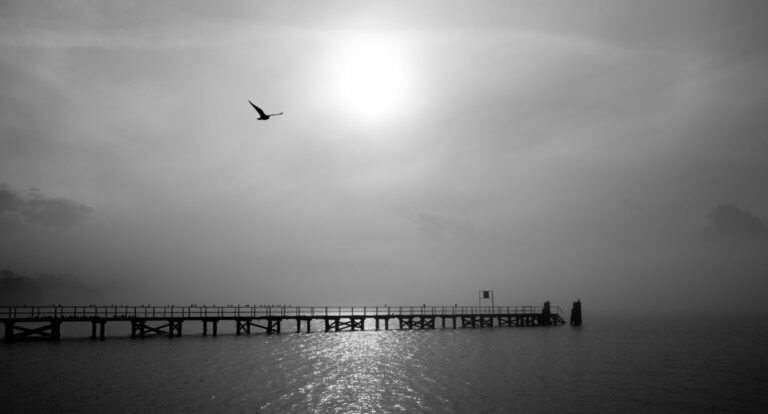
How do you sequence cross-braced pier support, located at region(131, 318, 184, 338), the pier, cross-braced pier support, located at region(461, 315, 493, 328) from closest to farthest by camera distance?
the pier, cross-braced pier support, located at region(131, 318, 184, 338), cross-braced pier support, located at region(461, 315, 493, 328)

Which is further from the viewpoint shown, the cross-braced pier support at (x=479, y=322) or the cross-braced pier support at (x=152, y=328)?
the cross-braced pier support at (x=479, y=322)

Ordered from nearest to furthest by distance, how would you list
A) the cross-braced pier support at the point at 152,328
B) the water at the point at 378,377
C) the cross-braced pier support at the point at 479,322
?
the water at the point at 378,377
the cross-braced pier support at the point at 152,328
the cross-braced pier support at the point at 479,322

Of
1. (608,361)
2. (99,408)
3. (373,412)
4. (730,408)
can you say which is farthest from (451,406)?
(608,361)

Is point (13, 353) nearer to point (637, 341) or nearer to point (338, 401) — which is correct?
point (338, 401)

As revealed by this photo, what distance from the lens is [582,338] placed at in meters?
64.1

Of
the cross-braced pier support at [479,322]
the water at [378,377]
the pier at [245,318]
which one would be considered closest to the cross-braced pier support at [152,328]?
the pier at [245,318]

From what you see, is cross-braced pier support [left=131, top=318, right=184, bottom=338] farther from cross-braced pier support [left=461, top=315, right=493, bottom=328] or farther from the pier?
cross-braced pier support [left=461, top=315, right=493, bottom=328]

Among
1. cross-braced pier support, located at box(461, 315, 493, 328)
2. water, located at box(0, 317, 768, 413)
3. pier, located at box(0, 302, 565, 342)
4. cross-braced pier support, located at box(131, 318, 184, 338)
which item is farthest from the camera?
cross-braced pier support, located at box(461, 315, 493, 328)

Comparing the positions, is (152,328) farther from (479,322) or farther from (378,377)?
(479,322)

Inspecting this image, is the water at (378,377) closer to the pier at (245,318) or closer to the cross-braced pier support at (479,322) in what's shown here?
the pier at (245,318)

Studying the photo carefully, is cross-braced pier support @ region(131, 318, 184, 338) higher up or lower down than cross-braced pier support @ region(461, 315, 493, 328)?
higher up

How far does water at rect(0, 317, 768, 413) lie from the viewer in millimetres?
27859

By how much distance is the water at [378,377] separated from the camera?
27859mm

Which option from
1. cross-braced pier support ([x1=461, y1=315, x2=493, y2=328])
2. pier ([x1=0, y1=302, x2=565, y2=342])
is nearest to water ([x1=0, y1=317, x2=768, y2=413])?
pier ([x1=0, y1=302, x2=565, y2=342])
